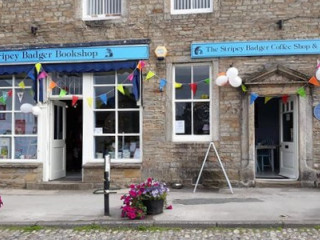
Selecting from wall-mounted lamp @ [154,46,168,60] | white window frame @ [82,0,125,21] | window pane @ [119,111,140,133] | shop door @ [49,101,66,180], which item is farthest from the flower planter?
white window frame @ [82,0,125,21]

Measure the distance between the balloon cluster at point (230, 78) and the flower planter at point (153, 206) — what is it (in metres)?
4.14

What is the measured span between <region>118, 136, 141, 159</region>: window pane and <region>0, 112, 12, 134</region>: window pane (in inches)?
133

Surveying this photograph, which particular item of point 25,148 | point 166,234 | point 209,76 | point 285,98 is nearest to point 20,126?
point 25,148

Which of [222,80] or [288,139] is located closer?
[222,80]

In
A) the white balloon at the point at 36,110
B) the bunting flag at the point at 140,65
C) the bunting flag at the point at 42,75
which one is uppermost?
the bunting flag at the point at 140,65

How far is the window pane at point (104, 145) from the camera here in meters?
11.9

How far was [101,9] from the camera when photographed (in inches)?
477

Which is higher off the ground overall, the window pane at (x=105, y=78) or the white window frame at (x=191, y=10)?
the white window frame at (x=191, y=10)

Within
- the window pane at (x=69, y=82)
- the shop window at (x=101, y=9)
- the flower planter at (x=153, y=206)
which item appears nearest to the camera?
the flower planter at (x=153, y=206)

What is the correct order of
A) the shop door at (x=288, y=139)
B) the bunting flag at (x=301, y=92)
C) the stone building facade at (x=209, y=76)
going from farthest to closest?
1. the shop door at (x=288, y=139)
2. the stone building facade at (x=209, y=76)
3. the bunting flag at (x=301, y=92)

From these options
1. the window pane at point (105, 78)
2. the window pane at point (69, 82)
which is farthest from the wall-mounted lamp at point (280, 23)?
the window pane at point (69, 82)

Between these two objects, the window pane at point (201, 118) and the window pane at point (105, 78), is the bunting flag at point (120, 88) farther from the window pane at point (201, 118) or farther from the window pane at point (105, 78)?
the window pane at point (201, 118)

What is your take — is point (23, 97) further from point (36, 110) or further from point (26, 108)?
point (36, 110)

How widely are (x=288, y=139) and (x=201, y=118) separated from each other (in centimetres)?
263
